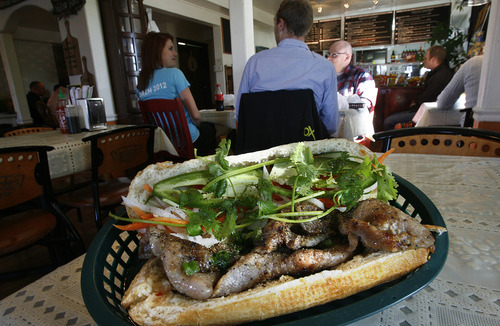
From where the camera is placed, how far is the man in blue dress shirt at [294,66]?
7.72ft

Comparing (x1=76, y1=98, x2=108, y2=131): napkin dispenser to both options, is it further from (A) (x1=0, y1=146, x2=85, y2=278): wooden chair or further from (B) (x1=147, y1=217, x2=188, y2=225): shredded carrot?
(B) (x1=147, y1=217, x2=188, y2=225): shredded carrot

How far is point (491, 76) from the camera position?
2.84 m

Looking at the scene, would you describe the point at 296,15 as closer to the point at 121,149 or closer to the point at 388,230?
the point at 121,149

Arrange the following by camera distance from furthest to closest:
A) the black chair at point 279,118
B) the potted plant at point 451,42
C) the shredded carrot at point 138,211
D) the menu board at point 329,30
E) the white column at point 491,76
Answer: the menu board at point 329,30 < the potted plant at point 451,42 < the white column at point 491,76 < the black chair at point 279,118 < the shredded carrot at point 138,211

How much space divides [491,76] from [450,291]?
10.4 feet

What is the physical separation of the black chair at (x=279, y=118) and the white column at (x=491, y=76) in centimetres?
194

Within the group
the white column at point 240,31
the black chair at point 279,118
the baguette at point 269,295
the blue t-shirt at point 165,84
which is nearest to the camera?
the baguette at point 269,295

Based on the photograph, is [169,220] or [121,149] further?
[121,149]

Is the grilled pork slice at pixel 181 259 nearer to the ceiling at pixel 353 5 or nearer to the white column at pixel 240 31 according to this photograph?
the white column at pixel 240 31

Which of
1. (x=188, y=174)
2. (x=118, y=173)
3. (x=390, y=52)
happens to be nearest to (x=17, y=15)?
(x=118, y=173)

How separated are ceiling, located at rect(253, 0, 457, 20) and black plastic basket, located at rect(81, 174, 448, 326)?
9.54m

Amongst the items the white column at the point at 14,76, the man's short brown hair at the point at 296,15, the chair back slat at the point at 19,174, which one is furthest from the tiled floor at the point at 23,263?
the white column at the point at 14,76

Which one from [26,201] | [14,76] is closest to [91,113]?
[26,201]

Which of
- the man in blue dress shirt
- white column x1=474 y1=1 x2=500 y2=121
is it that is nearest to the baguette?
the man in blue dress shirt
